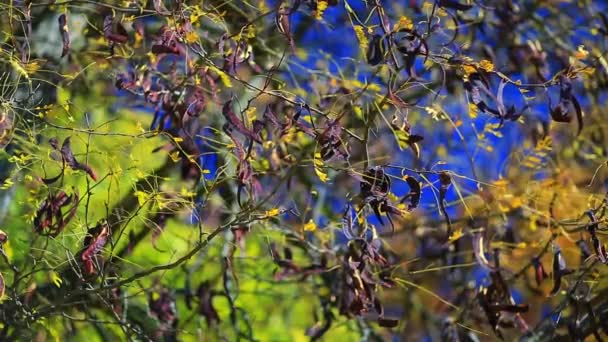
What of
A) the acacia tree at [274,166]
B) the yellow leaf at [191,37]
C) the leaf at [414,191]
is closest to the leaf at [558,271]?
the acacia tree at [274,166]

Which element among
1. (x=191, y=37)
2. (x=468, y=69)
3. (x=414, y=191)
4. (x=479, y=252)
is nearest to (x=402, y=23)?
(x=468, y=69)

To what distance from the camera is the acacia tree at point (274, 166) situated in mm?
2424

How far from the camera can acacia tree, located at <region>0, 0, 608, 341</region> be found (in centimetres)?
242

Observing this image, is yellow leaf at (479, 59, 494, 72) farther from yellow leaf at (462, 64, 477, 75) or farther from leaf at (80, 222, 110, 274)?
leaf at (80, 222, 110, 274)

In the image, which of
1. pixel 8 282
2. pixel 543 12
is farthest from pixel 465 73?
pixel 543 12

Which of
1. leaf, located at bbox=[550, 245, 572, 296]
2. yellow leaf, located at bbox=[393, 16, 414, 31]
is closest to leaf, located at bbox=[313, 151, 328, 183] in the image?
yellow leaf, located at bbox=[393, 16, 414, 31]

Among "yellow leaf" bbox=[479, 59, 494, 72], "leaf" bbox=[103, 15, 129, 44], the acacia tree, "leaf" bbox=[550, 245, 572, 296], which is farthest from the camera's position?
"leaf" bbox=[550, 245, 572, 296]

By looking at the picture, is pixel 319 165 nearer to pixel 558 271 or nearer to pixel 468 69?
pixel 468 69

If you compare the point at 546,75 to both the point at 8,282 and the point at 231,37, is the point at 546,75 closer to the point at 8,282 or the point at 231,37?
the point at 231,37

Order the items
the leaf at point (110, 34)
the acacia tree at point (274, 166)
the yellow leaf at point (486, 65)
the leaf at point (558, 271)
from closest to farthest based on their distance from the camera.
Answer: the yellow leaf at point (486, 65)
the acacia tree at point (274, 166)
the leaf at point (110, 34)
the leaf at point (558, 271)

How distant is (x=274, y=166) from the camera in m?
3.06

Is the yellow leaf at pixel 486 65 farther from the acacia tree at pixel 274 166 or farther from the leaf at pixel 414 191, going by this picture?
the leaf at pixel 414 191

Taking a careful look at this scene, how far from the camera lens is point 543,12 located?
15.9 ft

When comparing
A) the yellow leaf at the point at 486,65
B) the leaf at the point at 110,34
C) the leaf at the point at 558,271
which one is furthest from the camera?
the leaf at the point at 558,271
